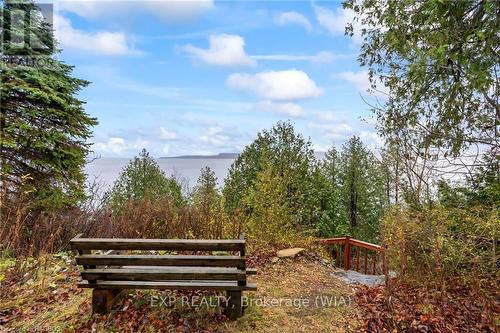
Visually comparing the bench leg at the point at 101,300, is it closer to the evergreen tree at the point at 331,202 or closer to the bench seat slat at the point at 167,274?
the bench seat slat at the point at 167,274

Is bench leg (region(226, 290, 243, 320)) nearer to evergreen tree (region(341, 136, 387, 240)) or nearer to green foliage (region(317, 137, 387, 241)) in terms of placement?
green foliage (region(317, 137, 387, 241))

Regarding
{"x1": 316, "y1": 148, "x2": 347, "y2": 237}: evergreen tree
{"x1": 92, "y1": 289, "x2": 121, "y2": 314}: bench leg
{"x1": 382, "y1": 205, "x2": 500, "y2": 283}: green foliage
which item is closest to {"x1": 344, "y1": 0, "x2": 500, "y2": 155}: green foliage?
{"x1": 382, "y1": 205, "x2": 500, "y2": 283}: green foliage

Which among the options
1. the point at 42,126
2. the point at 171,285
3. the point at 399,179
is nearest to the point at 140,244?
the point at 171,285

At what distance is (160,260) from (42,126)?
10.0m

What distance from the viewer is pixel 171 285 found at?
349cm

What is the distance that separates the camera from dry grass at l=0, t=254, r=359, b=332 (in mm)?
3508

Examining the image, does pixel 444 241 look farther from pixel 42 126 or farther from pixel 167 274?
pixel 42 126

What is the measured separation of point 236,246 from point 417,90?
4247 millimetres

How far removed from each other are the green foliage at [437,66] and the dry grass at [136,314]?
319cm

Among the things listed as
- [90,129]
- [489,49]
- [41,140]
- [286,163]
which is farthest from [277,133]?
[489,49]

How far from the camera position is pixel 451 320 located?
3811 millimetres

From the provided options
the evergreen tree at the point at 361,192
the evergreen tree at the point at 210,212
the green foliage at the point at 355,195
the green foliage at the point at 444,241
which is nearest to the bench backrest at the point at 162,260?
the green foliage at the point at 444,241

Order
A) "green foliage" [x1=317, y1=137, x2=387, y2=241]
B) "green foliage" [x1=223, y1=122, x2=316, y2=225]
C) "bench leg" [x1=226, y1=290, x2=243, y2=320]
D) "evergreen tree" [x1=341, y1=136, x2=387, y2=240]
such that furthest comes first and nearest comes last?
1. "evergreen tree" [x1=341, y1=136, x2=387, y2=240]
2. "green foliage" [x1=317, y1=137, x2=387, y2=241]
3. "green foliage" [x1=223, y1=122, x2=316, y2=225]
4. "bench leg" [x1=226, y1=290, x2=243, y2=320]

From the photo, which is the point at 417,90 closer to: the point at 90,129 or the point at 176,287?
the point at 176,287
